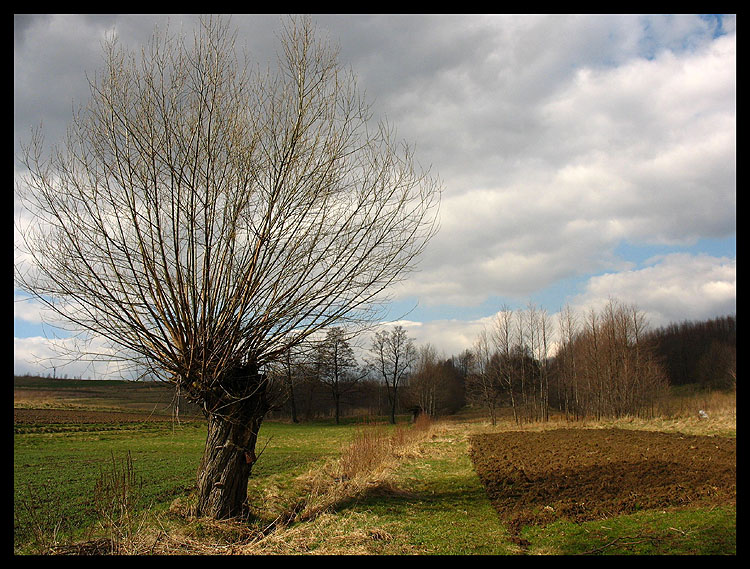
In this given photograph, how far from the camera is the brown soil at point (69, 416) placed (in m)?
30.8

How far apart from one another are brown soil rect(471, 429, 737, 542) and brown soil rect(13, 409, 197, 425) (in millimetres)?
26438

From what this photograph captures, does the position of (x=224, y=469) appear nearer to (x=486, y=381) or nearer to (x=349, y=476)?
(x=349, y=476)

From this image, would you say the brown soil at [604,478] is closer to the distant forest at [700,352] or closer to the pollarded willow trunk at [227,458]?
the pollarded willow trunk at [227,458]

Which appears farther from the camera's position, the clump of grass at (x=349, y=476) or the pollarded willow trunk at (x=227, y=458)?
the clump of grass at (x=349, y=476)

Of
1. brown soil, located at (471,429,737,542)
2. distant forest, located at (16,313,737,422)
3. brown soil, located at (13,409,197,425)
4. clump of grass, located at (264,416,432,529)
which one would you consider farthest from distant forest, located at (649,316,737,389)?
brown soil, located at (13,409,197,425)

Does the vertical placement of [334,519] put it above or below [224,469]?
below

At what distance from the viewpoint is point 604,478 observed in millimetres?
10852

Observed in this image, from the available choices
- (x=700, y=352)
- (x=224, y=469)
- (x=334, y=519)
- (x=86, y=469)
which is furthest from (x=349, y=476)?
(x=700, y=352)

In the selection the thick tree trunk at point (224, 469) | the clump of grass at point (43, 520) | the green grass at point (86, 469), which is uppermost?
the thick tree trunk at point (224, 469)

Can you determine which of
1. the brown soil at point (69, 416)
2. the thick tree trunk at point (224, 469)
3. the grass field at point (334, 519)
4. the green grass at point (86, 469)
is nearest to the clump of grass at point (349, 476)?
the grass field at point (334, 519)

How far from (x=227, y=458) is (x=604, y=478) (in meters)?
8.62

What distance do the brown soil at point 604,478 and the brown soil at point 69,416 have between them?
86.7 feet

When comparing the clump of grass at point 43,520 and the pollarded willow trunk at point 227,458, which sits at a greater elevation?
the pollarded willow trunk at point 227,458

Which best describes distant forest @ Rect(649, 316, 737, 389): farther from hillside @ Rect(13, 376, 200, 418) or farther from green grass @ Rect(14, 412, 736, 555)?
hillside @ Rect(13, 376, 200, 418)
